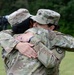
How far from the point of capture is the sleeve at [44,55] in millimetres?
3004

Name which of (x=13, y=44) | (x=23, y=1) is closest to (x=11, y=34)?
(x=13, y=44)

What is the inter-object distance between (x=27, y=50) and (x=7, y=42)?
0.19 meters

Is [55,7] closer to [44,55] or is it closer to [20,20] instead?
[20,20]

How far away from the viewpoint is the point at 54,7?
2106 centimetres

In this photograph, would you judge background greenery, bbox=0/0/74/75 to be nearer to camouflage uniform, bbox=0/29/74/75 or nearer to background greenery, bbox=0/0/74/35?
background greenery, bbox=0/0/74/35

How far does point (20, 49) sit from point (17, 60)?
0.28ft

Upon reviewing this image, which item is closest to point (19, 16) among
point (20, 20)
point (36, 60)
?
point (20, 20)

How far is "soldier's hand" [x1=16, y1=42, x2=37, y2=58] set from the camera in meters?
3.08

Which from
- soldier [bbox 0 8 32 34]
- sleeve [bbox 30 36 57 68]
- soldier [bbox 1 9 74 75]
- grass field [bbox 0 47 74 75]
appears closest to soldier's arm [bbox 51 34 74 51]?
soldier [bbox 1 9 74 75]

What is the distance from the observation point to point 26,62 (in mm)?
3088

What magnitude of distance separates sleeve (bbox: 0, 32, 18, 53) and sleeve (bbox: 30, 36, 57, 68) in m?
0.17

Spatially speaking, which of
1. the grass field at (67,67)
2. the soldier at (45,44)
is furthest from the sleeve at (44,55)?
the grass field at (67,67)

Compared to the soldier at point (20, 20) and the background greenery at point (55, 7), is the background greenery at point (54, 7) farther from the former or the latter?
the soldier at point (20, 20)

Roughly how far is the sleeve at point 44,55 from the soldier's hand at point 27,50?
32 millimetres
